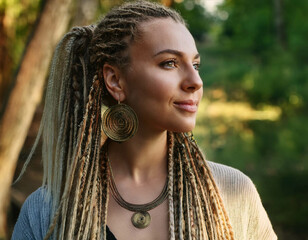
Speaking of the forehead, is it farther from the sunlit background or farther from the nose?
the sunlit background

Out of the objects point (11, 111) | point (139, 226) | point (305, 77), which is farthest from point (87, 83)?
point (305, 77)

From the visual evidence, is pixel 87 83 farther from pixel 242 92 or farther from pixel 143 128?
pixel 242 92

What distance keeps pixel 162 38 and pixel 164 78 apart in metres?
0.18

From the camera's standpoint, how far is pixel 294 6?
27.2ft

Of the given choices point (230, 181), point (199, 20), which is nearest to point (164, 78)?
point (230, 181)

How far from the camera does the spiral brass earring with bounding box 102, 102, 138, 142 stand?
2066mm

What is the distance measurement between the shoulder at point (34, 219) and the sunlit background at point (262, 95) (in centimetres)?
548

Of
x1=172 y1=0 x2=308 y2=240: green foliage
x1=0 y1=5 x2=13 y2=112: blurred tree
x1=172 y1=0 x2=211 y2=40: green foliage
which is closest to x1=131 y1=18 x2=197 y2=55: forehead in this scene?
x1=172 y1=0 x2=308 y2=240: green foliage

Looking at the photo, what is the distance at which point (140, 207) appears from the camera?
2053 mm

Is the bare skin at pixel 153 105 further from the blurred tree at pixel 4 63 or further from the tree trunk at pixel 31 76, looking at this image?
the blurred tree at pixel 4 63

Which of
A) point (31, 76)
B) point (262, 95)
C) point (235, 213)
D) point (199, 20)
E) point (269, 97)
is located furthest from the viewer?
point (199, 20)

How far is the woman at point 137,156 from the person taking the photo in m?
2.00

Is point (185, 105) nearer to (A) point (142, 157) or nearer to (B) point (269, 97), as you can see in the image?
(A) point (142, 157)

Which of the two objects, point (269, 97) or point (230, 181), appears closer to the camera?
point (230, 181)
